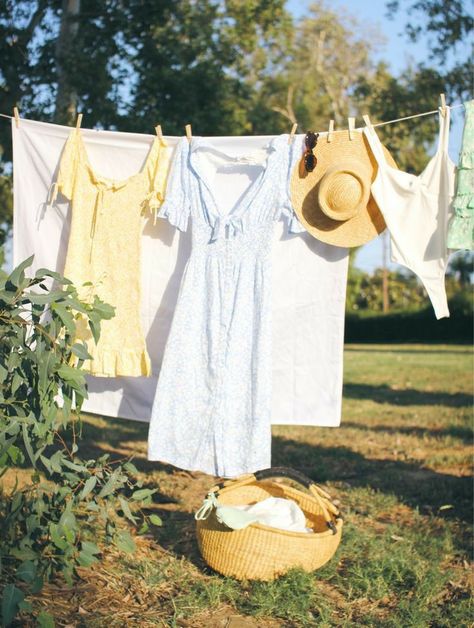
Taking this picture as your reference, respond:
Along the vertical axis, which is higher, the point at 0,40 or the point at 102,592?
the point at 0,40

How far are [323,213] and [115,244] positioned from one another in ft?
3.40

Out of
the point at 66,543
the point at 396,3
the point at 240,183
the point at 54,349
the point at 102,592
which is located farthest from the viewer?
the point at 396,3

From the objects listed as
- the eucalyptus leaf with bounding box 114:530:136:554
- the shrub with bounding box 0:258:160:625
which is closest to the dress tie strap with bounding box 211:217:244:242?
the shrub with bounding box 0:258:160:625

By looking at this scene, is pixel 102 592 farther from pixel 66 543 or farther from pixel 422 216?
pixel 422 216

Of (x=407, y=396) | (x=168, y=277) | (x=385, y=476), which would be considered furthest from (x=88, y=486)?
(x=407, y=396)

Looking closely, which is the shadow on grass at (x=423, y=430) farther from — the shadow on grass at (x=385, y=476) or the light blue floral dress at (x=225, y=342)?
the light blue floral dress at (x=225, y=342)

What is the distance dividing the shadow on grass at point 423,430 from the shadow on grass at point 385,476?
102cm

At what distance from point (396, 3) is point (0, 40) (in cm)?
415

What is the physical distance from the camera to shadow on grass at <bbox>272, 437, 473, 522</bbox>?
4.96m

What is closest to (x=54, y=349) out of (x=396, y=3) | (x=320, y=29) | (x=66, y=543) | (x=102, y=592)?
(x=66, y=543)

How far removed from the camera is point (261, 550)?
3539 mm

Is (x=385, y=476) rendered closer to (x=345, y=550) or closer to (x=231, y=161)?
(x=345, y=550)

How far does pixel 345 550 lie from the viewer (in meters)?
4.04

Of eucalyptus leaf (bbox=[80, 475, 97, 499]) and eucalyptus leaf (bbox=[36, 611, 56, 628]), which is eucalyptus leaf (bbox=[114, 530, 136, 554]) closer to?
eucalyptus leaf (bbox=[80, 475, 97, 499])
